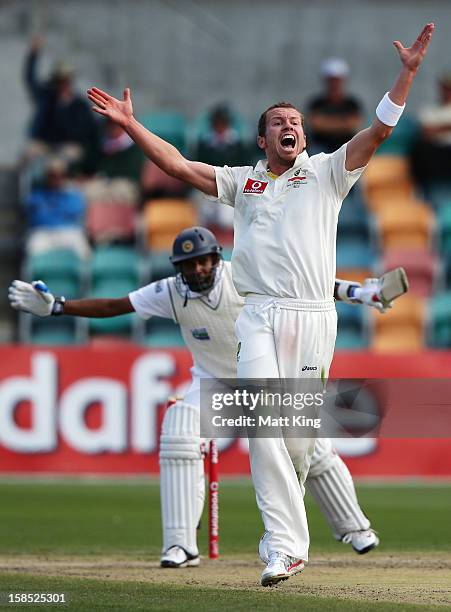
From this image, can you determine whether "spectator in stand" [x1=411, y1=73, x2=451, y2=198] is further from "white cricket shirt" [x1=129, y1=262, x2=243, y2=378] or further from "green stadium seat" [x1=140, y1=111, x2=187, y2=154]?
"white cricket shirt" [x1=129, y1=262, x2=243, y2=378]

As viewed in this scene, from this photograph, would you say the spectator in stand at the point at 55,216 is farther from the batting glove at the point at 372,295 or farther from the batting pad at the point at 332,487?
the batting glove at the point at 372,295

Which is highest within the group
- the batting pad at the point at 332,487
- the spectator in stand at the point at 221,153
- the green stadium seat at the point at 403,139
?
the green stadium seat at the point at 403,139

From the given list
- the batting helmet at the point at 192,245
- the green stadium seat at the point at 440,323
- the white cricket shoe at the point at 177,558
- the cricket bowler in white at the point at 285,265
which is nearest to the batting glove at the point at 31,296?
the batting helmet at the point at 192,245

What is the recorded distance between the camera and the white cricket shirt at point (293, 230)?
704 cm

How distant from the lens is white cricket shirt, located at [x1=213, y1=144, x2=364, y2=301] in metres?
7.04

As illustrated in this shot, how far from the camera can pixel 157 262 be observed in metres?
17.8

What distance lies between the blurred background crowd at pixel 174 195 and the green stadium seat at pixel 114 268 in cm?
1

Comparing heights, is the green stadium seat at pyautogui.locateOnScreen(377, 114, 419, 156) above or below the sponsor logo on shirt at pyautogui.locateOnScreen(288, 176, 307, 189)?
above

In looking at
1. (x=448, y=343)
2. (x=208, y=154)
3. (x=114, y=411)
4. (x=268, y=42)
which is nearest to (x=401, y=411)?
(x=114, y=411)

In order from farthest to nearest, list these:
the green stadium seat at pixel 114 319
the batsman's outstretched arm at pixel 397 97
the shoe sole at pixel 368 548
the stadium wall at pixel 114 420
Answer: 1. the green stadium seat at pixel 114 319
2. the stadium wall at pixel 114 420
3. the shoe sole at pixel 368 548
4. the batsman's outstretched arm at pixel 397 97

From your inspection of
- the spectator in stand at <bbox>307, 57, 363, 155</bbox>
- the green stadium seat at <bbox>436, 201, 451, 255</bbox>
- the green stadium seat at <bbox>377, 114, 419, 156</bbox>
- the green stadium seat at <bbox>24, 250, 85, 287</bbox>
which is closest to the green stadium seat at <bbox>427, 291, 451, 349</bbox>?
the green stadium seat at <bbox>436, 201, 451, 255</bbox>

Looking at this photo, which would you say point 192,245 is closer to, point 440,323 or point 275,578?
point 275,578

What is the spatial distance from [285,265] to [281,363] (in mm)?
490

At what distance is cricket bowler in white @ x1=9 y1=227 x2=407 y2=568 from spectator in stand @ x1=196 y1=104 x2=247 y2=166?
9195mm
